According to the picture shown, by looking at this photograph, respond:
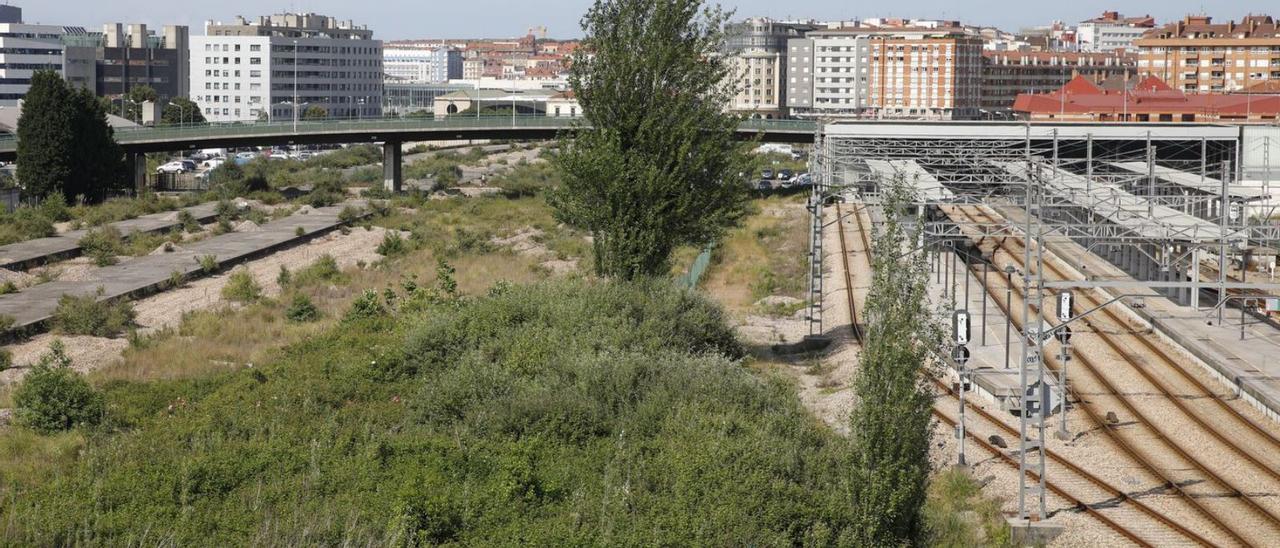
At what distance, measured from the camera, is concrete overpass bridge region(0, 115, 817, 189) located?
65.4 m

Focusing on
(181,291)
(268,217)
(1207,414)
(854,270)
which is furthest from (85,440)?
(268,217)

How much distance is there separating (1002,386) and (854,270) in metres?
18.5

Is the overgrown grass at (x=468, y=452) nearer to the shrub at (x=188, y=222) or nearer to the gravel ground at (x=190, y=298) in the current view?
the gravel ground at (x=190, y=298)

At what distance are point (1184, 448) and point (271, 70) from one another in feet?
398

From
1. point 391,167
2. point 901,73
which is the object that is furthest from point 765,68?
point 391,167

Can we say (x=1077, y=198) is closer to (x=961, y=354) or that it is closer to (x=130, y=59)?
(x=961, y=354)

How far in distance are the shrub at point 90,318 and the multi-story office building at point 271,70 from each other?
9853 cm

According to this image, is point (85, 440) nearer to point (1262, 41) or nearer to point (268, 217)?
point (268, 217)

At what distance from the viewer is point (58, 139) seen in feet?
181

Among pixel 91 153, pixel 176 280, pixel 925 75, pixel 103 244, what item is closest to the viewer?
pixel 176 280

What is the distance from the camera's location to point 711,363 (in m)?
19.9

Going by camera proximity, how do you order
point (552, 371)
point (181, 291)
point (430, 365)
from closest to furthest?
point (552, 371) → point (430, 365) → point (181, 291)

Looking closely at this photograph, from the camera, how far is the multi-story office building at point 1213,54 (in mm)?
109438

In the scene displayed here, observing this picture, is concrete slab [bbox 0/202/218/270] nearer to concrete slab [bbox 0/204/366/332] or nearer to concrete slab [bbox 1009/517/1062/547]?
concrete slab [bbox 0/204/366/332]
